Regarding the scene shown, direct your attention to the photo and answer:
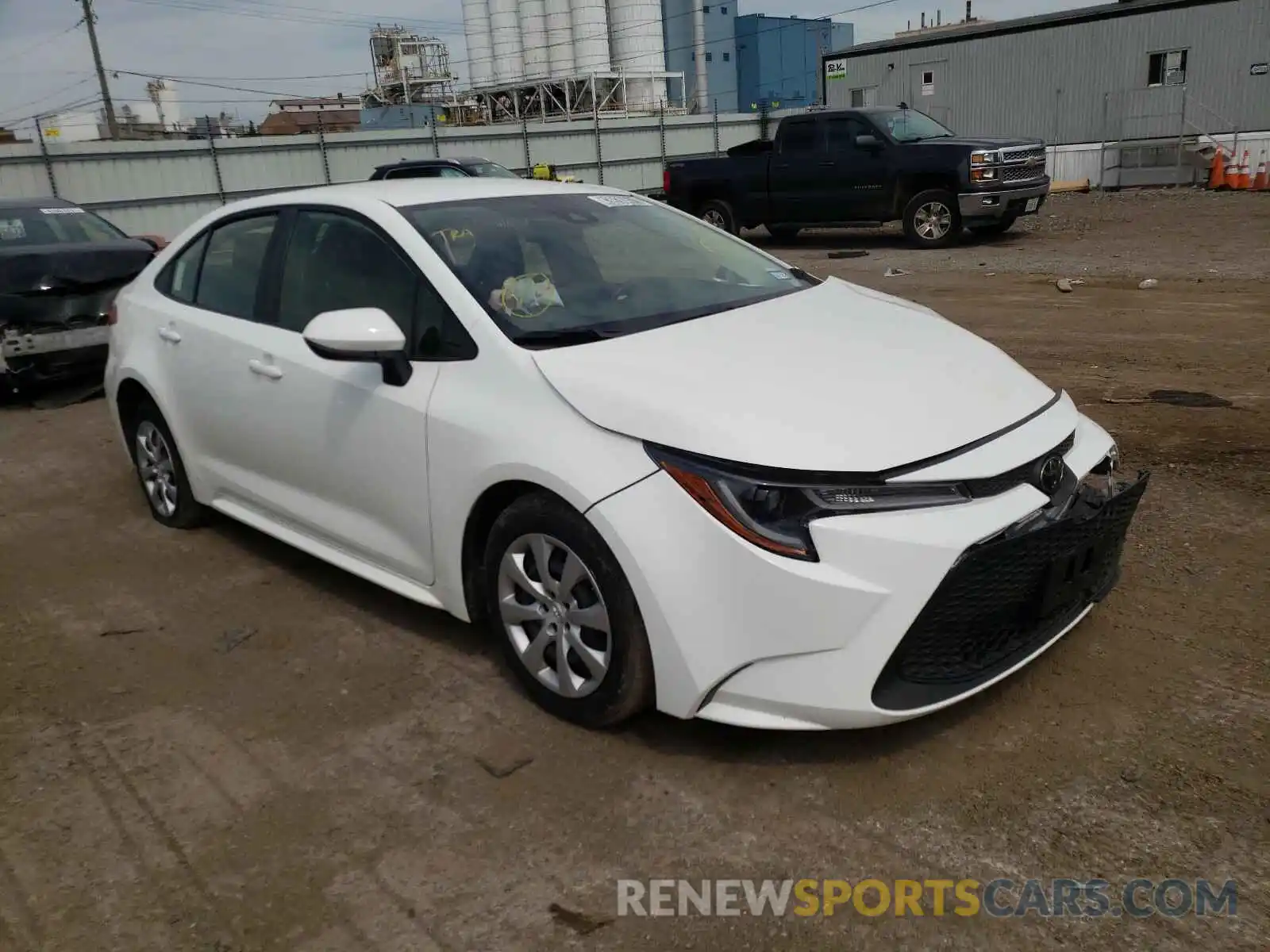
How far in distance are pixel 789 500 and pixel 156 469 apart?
371cm

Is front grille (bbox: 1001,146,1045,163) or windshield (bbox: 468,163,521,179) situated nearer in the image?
front grille (bbox: 1001,146,1045,163)

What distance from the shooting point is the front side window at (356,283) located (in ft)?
11.2

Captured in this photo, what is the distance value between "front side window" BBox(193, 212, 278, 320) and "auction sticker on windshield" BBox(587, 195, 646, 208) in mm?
1320

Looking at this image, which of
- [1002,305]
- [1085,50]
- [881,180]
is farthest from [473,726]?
[1085,50]

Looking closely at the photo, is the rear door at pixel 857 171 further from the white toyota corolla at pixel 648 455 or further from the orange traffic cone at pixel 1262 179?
the white toyota corolla at pixel 648 455

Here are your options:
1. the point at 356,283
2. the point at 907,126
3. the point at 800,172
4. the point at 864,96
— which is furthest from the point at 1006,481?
the point at 864,96

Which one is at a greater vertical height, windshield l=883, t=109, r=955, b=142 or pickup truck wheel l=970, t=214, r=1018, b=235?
windshield l=883, t=109, r=955, b=142

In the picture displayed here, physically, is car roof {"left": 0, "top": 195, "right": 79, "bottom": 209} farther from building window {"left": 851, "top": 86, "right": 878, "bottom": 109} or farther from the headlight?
building window {"left": 851, "top": 86, "right": 878, "bottom": 109}

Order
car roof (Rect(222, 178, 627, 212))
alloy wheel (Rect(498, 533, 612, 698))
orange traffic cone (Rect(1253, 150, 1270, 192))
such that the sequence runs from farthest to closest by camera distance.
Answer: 1. orange traffic cone (Rect(1253, 150, 1270, 192))
2. car roof (Rect(222, 178, 627, 212))
3. alloy wheel (Rect(498, 533, 612, 698))

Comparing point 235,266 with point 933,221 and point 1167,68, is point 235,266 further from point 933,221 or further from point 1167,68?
point 1167,68

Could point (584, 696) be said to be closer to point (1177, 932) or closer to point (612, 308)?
point (612, 308)

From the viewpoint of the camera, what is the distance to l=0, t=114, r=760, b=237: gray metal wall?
20.5 m

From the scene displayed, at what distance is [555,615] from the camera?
3064mm

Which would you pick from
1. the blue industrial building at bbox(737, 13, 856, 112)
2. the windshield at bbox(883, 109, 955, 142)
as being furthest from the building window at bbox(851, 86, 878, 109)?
the blue industrial building at bbox(737, 13, 856, 112)
